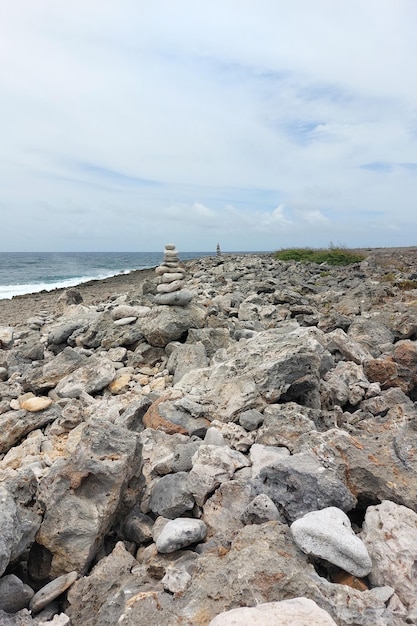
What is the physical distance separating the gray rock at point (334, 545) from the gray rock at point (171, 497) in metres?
1.13

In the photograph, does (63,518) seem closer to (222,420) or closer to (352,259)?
(222,420)

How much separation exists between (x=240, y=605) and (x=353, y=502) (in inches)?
50.7

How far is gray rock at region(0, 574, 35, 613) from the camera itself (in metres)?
2.70

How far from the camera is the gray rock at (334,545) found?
2.63 metres

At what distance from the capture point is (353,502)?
3211 millimetres

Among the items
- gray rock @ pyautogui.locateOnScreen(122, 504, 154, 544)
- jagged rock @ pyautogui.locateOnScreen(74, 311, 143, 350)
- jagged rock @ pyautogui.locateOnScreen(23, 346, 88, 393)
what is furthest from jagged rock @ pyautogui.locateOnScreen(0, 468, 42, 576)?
jagged rock @ pyautogui.locateOnScreen(74, 311, 143, 350)

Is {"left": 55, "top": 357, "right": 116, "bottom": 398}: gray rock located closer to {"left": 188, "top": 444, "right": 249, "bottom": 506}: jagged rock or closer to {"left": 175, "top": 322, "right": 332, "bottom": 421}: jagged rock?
{"left": 175, "top": 322, "right": 332, "bottom": 421}: jagged rock

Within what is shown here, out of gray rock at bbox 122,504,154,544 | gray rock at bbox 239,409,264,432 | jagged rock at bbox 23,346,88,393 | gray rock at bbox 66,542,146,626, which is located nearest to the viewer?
gray rock at bbox 66,542,146,626

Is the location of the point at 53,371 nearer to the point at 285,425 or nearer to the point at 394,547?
the point at 285,425

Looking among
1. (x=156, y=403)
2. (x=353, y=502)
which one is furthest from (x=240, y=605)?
(x=156, y=403)

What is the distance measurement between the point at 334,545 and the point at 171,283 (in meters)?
6.99

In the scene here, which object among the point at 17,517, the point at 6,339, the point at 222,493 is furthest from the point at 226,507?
the point at 6,339

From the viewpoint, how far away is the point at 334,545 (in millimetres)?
2650

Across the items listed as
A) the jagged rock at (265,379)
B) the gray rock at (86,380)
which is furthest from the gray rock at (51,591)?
the gray rock at (86,380)
